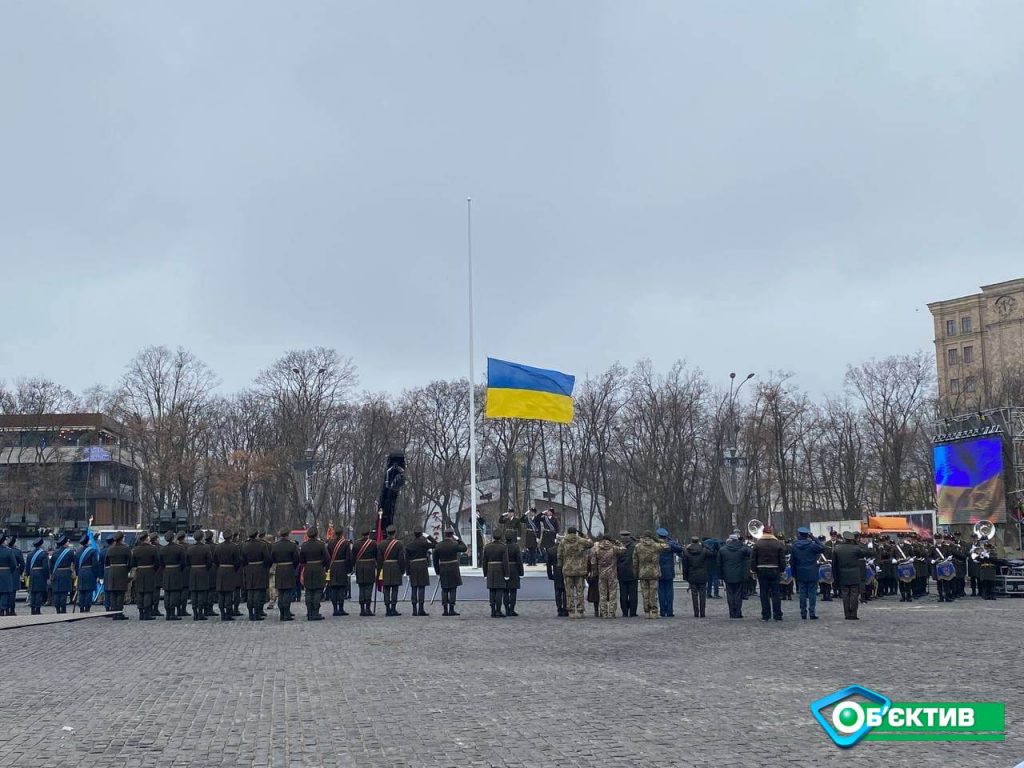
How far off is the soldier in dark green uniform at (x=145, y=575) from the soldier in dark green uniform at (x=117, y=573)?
560 mm

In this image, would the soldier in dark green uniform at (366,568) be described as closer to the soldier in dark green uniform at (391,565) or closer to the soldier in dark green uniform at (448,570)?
the soldier in dark green uniform at (391,565)

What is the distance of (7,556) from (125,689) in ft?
43.1

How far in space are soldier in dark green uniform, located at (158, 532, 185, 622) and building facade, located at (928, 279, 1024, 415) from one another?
243ft

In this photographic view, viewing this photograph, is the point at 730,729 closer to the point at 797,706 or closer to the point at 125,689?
the point at 797,706

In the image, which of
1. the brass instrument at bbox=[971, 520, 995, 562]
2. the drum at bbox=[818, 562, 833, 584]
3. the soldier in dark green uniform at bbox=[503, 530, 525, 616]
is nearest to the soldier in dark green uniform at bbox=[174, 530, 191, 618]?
the soldier in dark green uniform at bbox=[503, 530, 525, 616]

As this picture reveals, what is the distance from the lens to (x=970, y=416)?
34531 millimetres

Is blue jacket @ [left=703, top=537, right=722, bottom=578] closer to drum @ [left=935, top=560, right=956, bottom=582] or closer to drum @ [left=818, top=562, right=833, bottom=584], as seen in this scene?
drum @ [left=818, top=562, right=833, bottom=584]

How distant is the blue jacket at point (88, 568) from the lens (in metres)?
22.2

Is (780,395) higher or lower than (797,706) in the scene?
higher

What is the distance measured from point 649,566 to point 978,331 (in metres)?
78.9

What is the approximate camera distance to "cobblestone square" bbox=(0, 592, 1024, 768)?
26.2ft

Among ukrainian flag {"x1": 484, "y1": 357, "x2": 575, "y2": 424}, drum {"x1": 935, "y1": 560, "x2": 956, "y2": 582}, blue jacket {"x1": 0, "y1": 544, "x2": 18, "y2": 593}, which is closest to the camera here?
blue jacket {"x1": 0, "y1": 544, "x2": 18, "y2": 593}

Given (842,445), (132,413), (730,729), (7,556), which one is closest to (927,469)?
(842,445)

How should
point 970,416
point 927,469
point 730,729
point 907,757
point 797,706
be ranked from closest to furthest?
1. point 907,757
2. point 730,729
3. point 797,706
4. point 970,416
5. point 927,469
